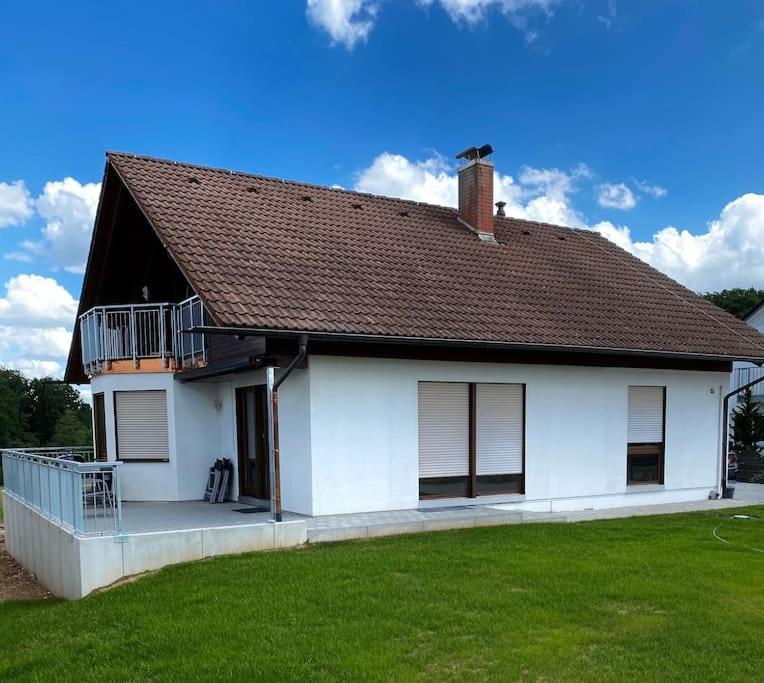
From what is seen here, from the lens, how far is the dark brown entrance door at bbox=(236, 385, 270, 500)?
1152 centimetres

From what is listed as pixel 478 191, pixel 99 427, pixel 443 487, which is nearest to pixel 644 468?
pixel 443 487

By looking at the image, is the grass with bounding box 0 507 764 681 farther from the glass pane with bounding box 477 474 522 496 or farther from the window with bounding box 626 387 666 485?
the window with bounding box 626 387 666 485

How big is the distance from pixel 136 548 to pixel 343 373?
12.6 feet

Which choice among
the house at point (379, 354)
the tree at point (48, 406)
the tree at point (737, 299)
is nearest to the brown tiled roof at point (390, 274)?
the house at point (379, 354)

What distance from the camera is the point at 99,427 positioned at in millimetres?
14609

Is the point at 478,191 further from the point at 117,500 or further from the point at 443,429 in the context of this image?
the point at 117,500

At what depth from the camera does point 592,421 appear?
1248cm

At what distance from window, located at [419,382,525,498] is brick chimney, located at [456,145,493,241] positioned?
5.05 meters

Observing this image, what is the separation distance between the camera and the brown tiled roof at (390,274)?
399 inches

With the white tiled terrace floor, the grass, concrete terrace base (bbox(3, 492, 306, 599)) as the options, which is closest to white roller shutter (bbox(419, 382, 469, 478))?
the white tiled terrace floor

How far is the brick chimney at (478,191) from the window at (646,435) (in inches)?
193

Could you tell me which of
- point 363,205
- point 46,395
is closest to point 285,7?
point 363,205

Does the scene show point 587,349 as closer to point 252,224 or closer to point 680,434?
point 680,434

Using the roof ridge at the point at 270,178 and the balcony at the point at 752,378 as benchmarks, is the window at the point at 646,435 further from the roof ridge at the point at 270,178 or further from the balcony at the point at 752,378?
the balcony at the point at 752,378
